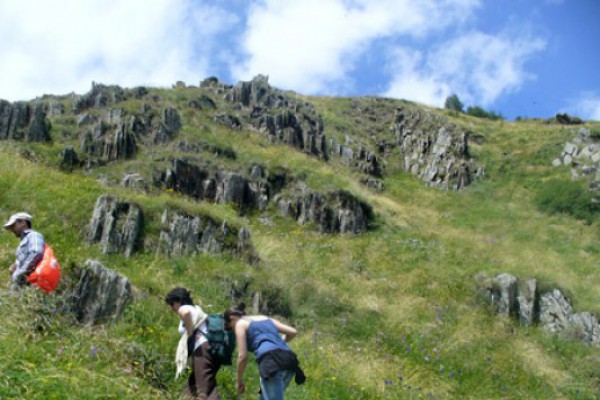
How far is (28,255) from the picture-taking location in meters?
6.42

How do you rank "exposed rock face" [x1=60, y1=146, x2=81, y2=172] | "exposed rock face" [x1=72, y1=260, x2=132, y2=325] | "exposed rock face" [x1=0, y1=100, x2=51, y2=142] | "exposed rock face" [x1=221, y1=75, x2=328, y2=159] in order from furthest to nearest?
"exposed rock face" [x1=221, y1=75, x2=328, y2=159] → "exposed rock face" [x1=0, y1=100, x2=51, y2=142] → "exposed rock face" [x1=60, y1=146, x2=81, y2=172] → "exposed rock face" [x1=72, y1=260, x2=132, y2=325]

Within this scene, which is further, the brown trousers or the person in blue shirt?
the brown trousers

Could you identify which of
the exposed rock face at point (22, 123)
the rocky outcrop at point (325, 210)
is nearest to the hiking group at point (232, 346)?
the rocky outcrop at point (325, 210)

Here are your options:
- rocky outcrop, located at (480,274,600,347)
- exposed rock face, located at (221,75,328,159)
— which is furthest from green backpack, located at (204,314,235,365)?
exposed rock face, located at (221,75,328,159)

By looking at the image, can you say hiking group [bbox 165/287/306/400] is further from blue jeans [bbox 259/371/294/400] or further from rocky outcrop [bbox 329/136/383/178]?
rocky outcrop [bbox 329/136/383/178]

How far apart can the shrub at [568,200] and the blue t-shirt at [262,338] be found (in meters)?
28.5

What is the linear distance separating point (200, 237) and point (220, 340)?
294 inches

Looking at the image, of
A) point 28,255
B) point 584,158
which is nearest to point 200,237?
point 28,255

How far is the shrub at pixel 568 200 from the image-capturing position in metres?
29.6

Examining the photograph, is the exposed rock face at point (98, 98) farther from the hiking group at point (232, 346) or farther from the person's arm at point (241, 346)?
the person's arm at point (241, 346)

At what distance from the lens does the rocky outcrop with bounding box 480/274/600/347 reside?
577 inches

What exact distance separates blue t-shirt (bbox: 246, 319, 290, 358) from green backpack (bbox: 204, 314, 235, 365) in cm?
43

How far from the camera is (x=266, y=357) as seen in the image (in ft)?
17.5

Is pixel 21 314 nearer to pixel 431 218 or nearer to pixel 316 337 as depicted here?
pixel 316 337
